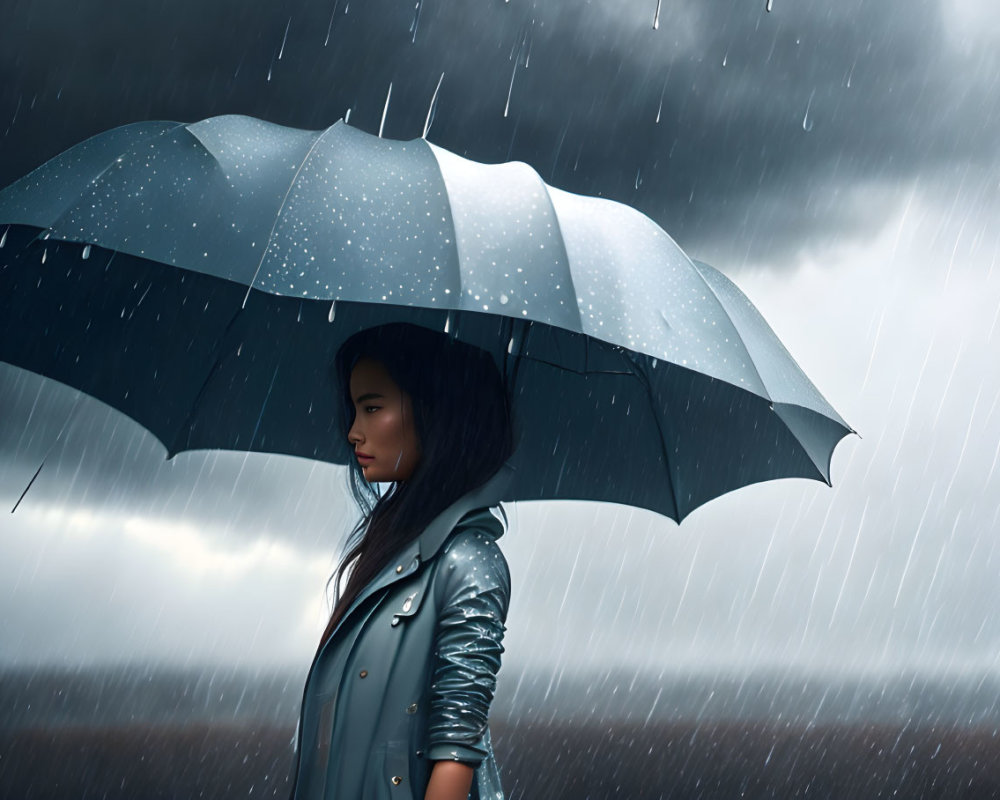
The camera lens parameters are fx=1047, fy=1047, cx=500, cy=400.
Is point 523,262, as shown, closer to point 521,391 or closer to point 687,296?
point 687,296

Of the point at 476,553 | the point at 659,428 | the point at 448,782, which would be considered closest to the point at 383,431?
the point at 476,553

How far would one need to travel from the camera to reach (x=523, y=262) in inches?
84.3

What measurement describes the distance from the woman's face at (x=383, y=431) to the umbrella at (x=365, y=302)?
26 centimetres

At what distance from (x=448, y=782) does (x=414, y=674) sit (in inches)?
8.5

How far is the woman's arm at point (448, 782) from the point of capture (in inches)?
76.7

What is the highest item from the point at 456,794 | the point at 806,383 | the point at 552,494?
the point at 806,383

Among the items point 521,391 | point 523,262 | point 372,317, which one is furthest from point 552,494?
point 523,262

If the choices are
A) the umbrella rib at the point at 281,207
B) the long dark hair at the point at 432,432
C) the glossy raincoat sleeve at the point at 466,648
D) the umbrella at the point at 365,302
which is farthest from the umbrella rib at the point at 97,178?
the glossy raincoat sleeve at the point at 466,648

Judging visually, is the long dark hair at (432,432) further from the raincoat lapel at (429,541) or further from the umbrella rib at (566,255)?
the umbrella rib at (566,255)

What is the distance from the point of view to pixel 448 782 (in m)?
1.95

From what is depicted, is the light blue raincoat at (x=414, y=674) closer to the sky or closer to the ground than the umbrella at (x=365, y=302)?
closer to the ground

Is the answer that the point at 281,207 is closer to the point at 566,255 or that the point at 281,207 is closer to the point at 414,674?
the point at 566,255

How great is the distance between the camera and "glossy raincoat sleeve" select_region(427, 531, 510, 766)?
1.97 m

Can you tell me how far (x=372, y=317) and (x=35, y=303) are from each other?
3.16 feet
